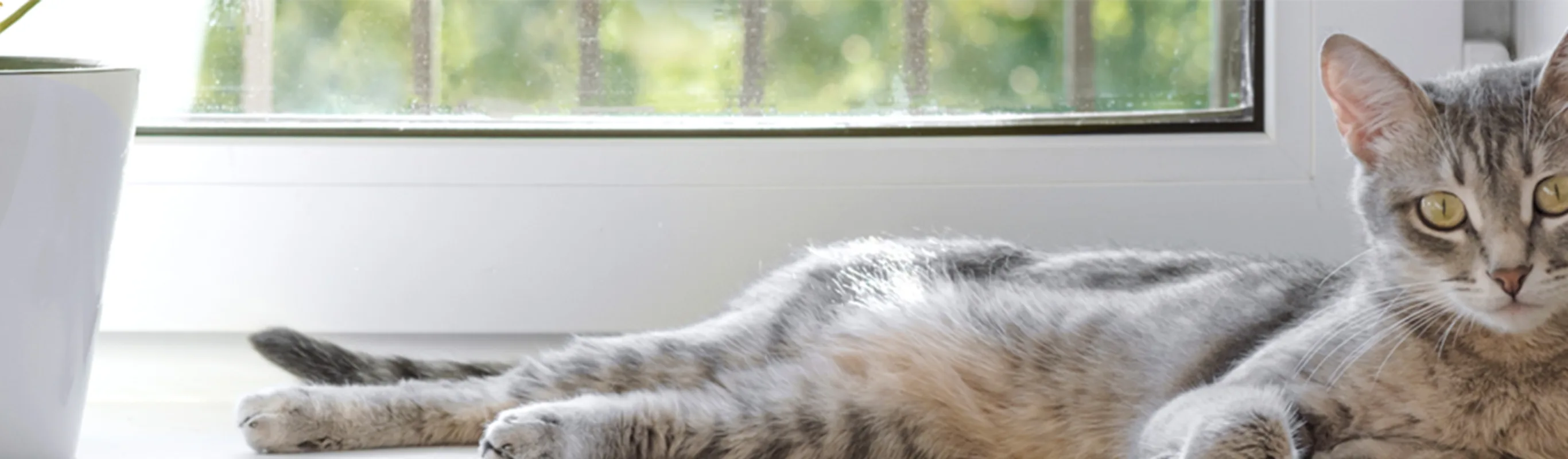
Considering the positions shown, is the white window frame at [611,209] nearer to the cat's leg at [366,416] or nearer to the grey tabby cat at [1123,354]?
the grey tabby cat at [1123,354]

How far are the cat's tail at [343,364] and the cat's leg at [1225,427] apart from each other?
0.71 metres

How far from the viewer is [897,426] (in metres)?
1.23

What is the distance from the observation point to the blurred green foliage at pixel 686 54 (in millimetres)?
1496

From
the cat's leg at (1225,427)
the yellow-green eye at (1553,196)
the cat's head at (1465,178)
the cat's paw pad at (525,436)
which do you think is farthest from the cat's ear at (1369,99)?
the cat's paw pad at (525,436)

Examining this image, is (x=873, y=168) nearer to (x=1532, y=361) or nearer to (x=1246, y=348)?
(x=1246, y=348)

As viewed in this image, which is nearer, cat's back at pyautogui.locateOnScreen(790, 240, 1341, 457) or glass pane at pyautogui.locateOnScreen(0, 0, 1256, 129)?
cat's back at pyautogui.locateOnScreen(790, 240, 1341, 457)

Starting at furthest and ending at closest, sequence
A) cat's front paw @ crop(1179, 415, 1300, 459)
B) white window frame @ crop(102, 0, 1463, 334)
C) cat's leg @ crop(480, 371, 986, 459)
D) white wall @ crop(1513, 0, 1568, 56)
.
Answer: white window frame @ crop(102, 0, 1463, 334) → white wall @ crop(1513, 0, 1568, 56) → cat's leg @ crop(480, 371, 986, 459) → cat's front paw @ crop(1179, 415, 1300, 459)

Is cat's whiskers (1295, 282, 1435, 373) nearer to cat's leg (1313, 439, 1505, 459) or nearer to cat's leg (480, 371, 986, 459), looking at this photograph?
cat's leg (1313, 439, 1505, 459)

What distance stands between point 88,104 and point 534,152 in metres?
0.47

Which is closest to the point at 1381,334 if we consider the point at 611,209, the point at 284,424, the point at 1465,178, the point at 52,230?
the point at 1465,178

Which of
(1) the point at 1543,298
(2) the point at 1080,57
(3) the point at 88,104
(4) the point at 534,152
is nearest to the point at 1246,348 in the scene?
(1) the point at 1543,298

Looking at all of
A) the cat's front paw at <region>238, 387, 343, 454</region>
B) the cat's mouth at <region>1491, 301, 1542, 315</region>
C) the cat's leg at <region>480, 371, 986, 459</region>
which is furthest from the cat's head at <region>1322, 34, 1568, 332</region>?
the cat's front paw at <region>238, 387, 343, 454</region>

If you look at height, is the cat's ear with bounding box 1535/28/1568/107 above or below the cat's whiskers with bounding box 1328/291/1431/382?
above

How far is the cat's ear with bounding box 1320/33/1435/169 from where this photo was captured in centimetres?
104
